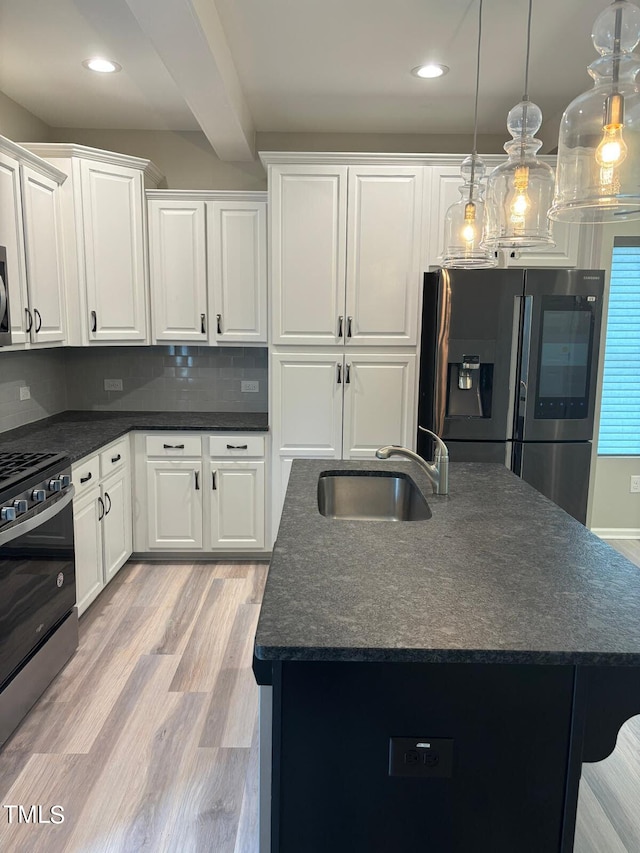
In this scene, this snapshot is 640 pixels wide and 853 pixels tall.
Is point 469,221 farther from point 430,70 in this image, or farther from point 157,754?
point 157,754

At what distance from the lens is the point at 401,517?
7.86 ft

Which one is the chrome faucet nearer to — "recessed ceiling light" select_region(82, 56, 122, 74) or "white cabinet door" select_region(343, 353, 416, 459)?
"white cabinet door" select_region(343, 353, 416, 459)

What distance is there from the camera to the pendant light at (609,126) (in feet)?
3.45

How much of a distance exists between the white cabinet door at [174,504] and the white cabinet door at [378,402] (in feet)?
3.19

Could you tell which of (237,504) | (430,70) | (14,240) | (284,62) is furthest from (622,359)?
(14,240)

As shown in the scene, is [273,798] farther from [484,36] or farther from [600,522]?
[600,522]

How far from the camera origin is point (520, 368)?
329 centimetres

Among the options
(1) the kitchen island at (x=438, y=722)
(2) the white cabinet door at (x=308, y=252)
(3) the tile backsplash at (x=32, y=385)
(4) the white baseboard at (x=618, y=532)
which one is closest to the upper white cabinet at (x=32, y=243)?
(3) the tile backsplash at (x=32, y=385)

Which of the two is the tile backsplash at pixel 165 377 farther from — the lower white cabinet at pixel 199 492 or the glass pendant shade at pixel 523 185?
the glass pendant shade at pixel 523 185

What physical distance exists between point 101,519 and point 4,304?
1210mm

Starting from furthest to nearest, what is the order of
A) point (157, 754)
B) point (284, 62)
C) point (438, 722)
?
point (284, 62)
point (157, 754)
point (438, 722)

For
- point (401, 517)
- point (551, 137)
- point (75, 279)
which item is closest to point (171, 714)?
point (401, 517)

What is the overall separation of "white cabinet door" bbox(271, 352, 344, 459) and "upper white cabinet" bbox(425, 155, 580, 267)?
87 cm

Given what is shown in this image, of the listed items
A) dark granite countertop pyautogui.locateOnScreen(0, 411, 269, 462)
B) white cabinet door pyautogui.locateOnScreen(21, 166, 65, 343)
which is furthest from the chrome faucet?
white cabinet door pyautogui.locateOnScreen(21, 166, 65, 343)
